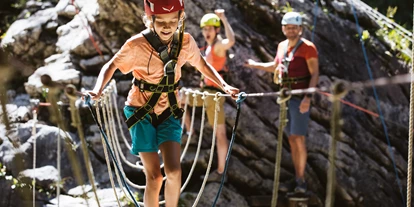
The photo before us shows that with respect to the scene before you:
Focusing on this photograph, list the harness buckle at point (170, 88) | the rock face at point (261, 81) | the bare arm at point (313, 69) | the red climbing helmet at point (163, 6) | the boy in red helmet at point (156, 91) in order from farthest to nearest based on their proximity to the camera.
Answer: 1. the rock face at point (261, 81)
2. the bare arm at point (313, 69)
3. the harness buckle at point (170, 88)
4. the boy in red helmet at point (156, 91)
5. the red climbing helmet at point (163, 6)

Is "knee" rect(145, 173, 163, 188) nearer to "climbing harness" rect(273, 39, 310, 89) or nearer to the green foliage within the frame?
"climbing harness" rect(273, 39, 310, 89)

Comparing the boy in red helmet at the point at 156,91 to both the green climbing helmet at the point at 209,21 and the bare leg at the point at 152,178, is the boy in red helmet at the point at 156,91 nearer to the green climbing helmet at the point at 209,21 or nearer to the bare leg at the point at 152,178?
the bare leg at the point at 152,178

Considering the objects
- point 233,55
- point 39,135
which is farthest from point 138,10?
point 39,135

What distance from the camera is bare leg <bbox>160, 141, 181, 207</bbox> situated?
11.4 ft

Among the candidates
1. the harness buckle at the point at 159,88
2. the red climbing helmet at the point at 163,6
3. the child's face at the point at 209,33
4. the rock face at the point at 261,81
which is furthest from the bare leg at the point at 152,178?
the rock face at the point at 261,81

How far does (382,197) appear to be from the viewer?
6461mm

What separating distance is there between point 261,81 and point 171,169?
10.5 ft

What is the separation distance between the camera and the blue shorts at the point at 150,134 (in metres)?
3.53

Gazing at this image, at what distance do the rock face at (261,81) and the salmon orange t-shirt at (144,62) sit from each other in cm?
239

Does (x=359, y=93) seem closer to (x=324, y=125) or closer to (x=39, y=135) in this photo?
(x=324, y=125)

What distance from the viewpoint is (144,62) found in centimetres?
350

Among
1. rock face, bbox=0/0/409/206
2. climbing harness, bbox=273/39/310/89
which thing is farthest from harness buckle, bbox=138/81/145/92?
rock face, bbox=0/0/409/206

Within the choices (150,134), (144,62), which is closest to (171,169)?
(150,134)

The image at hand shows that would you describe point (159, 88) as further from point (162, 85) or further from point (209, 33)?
point (209, 33)
